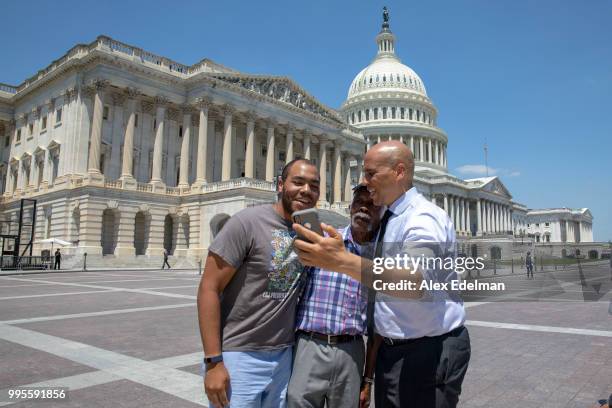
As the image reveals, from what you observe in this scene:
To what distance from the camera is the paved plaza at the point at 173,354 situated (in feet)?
18.6

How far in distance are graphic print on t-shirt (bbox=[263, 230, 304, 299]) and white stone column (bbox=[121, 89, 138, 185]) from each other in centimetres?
3871

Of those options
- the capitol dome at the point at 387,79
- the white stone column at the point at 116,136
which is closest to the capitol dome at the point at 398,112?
the capitol dome at the point at 387,79

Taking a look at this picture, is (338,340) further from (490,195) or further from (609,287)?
(490,195)

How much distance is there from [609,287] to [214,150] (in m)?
44.4

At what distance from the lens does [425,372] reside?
8.59ft

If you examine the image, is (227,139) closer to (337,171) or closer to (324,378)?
(337,171)

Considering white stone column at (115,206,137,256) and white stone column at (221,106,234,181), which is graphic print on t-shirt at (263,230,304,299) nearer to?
white stone column at (115,206,137,256)

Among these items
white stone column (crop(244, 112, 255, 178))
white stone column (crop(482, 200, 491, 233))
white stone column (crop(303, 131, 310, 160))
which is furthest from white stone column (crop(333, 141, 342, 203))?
white stone column (crop(482, 200, 491, 233))

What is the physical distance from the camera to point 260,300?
3.00 metres

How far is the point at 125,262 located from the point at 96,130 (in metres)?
11.3

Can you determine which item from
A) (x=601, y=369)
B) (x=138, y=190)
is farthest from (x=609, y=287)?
(x=138, y=190)

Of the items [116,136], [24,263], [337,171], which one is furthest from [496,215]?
[24,263]

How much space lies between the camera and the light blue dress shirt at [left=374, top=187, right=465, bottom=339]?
245cm

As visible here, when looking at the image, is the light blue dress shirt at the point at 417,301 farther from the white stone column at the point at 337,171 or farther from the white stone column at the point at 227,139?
the white stone column at the point at 337,171
